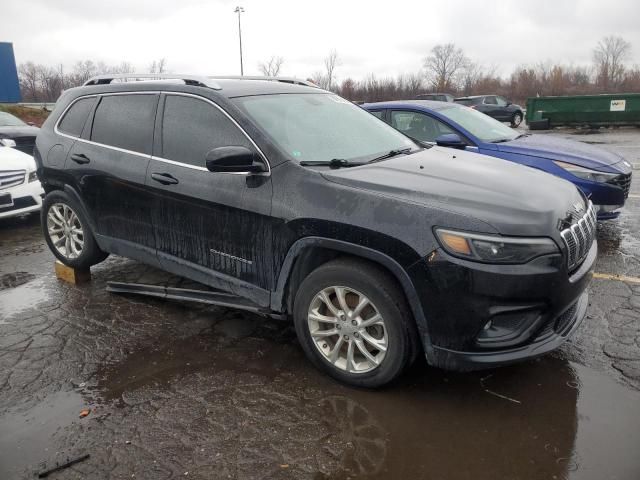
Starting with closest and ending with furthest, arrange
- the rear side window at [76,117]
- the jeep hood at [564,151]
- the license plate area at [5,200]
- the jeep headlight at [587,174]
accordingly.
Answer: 1. the rear side window at [76,117]
2. the jeep headlight at [587,174]
3. the jeep hood at [564,151]
4. the license plate area at [5,200]

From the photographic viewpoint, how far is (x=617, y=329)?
370cm

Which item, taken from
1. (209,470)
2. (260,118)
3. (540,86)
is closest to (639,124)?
(260,118)

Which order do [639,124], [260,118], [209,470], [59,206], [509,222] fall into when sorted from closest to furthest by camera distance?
1. [209,470]
2. [509,222]
3. [260,118]
4. [59,206]
5. [639,124]

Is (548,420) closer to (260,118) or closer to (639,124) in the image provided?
(260,118)

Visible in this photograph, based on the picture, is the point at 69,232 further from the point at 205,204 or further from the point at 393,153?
the point at 393,153

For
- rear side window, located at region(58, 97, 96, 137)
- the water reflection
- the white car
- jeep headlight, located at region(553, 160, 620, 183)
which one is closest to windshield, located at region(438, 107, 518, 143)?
jeep headlight, located at region(553, 160, 620, 183)

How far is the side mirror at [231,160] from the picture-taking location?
10.2ft

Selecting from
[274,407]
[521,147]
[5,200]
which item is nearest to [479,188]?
[274,407]

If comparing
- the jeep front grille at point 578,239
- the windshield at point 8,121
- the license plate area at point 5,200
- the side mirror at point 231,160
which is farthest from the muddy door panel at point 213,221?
the windshield at point 8,121

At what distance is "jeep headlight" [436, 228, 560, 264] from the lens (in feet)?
8.43

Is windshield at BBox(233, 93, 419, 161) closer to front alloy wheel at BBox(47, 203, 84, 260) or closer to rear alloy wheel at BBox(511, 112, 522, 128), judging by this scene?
front alloy wheel at BBox(47, 203, 84, 260)

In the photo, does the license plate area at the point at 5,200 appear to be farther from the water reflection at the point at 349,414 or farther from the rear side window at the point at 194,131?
the water reflection at the point at 349,414

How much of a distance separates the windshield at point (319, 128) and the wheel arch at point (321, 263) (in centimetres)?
62

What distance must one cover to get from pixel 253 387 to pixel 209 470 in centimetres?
72
